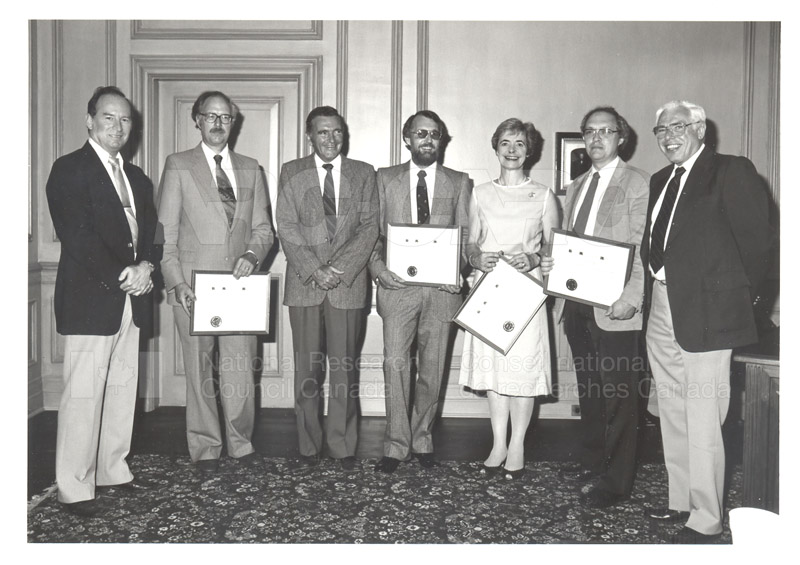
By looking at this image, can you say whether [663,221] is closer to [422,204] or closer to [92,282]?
[422,204]

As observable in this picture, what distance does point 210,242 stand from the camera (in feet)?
9.41

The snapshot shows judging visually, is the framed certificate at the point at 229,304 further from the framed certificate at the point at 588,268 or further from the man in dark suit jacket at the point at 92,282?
the framed certificate at the point at 588,268

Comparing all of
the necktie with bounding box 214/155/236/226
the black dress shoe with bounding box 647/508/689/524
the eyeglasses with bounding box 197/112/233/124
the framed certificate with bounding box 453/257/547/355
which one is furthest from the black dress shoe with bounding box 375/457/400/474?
the eyeglasses with bounding box 197/112/233/124

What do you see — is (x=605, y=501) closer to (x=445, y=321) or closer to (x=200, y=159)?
(x=445, y=321)

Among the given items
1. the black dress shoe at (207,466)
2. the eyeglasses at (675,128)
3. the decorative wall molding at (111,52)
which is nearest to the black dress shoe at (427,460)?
the black dress shoe at (207,466)

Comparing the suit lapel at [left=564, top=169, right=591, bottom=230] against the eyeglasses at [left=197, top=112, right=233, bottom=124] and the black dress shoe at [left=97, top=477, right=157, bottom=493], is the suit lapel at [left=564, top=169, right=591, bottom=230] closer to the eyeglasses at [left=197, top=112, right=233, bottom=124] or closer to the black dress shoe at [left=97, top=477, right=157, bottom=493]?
the eyeglasses at [left=197, top=112, right=233, bottom=124]

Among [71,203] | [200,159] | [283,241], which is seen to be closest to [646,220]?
[283,241]

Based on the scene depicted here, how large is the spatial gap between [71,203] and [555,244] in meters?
1.94

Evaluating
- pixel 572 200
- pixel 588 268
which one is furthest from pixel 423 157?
pixel 588 268

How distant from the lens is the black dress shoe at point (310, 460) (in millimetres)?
2951

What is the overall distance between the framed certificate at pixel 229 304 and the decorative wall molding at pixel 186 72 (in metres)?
1.16

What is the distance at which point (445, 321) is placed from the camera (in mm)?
2938

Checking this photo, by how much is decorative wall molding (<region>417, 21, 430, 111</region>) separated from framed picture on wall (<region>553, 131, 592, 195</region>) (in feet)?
2.67
